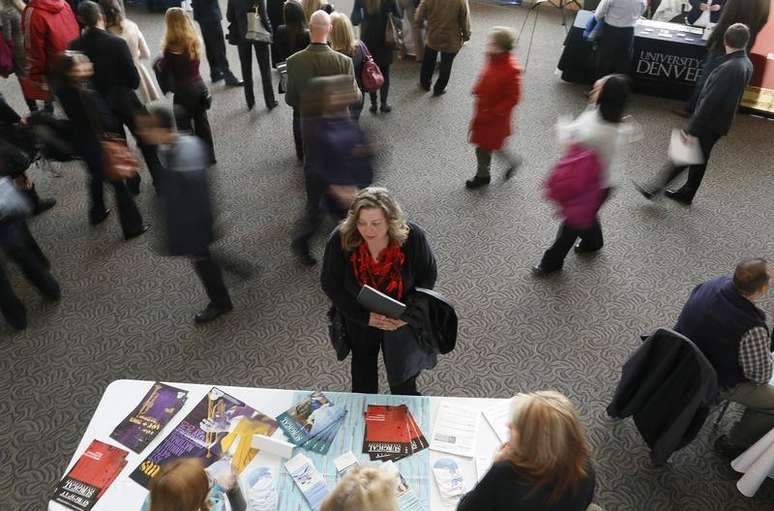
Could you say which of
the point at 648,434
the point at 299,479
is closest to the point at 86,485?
the point at 299,479

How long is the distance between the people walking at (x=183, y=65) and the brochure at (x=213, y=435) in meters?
2.58

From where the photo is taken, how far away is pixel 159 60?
13.9ft

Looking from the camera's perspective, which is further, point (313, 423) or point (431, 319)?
point (431, 319)

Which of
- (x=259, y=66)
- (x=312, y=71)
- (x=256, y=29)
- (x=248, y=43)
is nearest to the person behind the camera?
(x=312, y=71)

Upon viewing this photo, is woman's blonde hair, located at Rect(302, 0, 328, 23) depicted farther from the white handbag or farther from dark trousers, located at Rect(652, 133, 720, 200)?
dark trousers, located at Rect(652, 133, 720, 200)

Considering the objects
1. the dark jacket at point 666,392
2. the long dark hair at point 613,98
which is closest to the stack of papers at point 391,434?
the dark jacket at point 666,392

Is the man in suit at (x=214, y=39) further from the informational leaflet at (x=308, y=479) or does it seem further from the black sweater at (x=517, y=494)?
the black sweater at (x=517, y=494)

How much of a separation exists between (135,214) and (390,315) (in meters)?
2.62

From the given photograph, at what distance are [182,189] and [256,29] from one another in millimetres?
2890

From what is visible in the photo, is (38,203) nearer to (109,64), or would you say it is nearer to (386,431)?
(109,64)

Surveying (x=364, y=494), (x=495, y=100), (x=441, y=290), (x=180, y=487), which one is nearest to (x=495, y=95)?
(x=495, y=100)

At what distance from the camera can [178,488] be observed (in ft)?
5.01

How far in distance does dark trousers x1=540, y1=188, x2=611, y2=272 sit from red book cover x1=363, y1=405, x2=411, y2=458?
198cm

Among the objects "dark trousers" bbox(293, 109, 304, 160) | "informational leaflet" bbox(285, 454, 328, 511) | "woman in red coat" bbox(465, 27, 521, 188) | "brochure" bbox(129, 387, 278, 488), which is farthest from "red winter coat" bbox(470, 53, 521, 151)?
"informational leaflet" bbox(285, 454, 328, 511)
